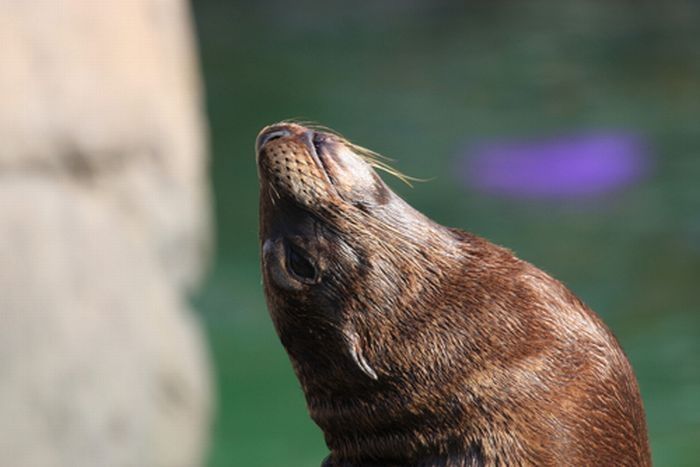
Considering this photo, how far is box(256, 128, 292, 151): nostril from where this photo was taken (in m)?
2.78

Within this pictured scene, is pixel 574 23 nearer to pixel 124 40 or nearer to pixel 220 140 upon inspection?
pixel 220 140

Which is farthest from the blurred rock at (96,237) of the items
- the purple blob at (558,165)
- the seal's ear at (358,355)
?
the purple blob at (558,165)

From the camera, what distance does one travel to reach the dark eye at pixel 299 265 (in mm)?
2719

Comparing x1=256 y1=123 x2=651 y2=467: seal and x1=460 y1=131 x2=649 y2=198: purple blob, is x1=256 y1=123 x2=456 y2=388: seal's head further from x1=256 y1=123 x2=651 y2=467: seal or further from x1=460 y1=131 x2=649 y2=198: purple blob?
x1=460 y1=131 x2=649 y2=198: purple blob

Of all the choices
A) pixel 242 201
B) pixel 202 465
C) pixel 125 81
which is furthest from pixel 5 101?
pixel 242 201

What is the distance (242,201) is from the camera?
1132 centimetres

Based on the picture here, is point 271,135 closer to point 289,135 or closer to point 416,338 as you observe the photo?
point 289,135

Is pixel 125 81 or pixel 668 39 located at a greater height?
pixel 125 81

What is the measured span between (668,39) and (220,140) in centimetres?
521

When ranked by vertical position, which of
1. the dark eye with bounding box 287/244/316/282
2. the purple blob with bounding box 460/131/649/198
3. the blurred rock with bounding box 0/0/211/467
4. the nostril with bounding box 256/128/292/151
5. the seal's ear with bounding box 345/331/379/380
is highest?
the nostril with bounding box 256/128/292/151

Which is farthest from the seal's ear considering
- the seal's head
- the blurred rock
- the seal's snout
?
the blurred rock

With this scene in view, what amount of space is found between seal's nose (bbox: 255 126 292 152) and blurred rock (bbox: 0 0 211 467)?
3.23m

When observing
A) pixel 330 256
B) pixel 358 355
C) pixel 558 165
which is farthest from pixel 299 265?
pixel 558 165

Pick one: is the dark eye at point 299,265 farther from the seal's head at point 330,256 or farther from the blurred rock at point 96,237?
the blurred rock at point 96,237
